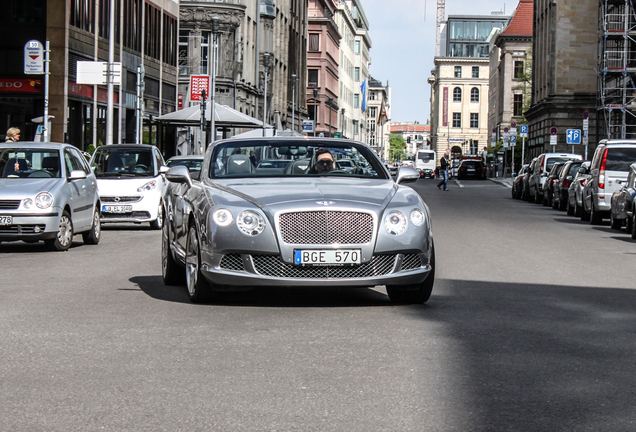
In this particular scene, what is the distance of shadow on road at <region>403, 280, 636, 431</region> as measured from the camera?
529 cm

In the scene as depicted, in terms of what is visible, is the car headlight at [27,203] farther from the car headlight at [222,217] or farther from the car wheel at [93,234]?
the car headlight at [222,217]

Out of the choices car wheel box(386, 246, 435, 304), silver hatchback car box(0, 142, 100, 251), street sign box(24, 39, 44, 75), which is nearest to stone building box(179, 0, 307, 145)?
street sign box(24, 39, 44, 75)

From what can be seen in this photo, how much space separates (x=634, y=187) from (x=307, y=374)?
16547 mm

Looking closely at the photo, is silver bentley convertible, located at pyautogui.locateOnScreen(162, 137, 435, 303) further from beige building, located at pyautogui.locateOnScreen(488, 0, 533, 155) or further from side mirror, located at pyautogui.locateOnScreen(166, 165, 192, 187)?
beige building, located at pyautogui.locateOnScreen(488, 0, 533, 155)

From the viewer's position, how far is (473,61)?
185 meters

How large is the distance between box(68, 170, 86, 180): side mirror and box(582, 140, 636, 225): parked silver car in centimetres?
1309

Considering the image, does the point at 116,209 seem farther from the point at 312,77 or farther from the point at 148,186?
the point at 312,77

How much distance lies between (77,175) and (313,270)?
8.20 metres

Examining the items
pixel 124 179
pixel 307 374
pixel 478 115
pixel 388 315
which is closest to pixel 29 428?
pixel 307 374

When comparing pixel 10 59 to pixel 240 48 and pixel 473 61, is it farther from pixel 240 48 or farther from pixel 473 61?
pixel 473 61

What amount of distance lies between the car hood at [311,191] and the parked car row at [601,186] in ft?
36.9

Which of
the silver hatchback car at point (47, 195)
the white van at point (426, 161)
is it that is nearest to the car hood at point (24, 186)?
the silver hatchback car at point (47, 195)

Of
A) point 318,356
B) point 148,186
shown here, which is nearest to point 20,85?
point 148,186

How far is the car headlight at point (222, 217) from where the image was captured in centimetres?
891
